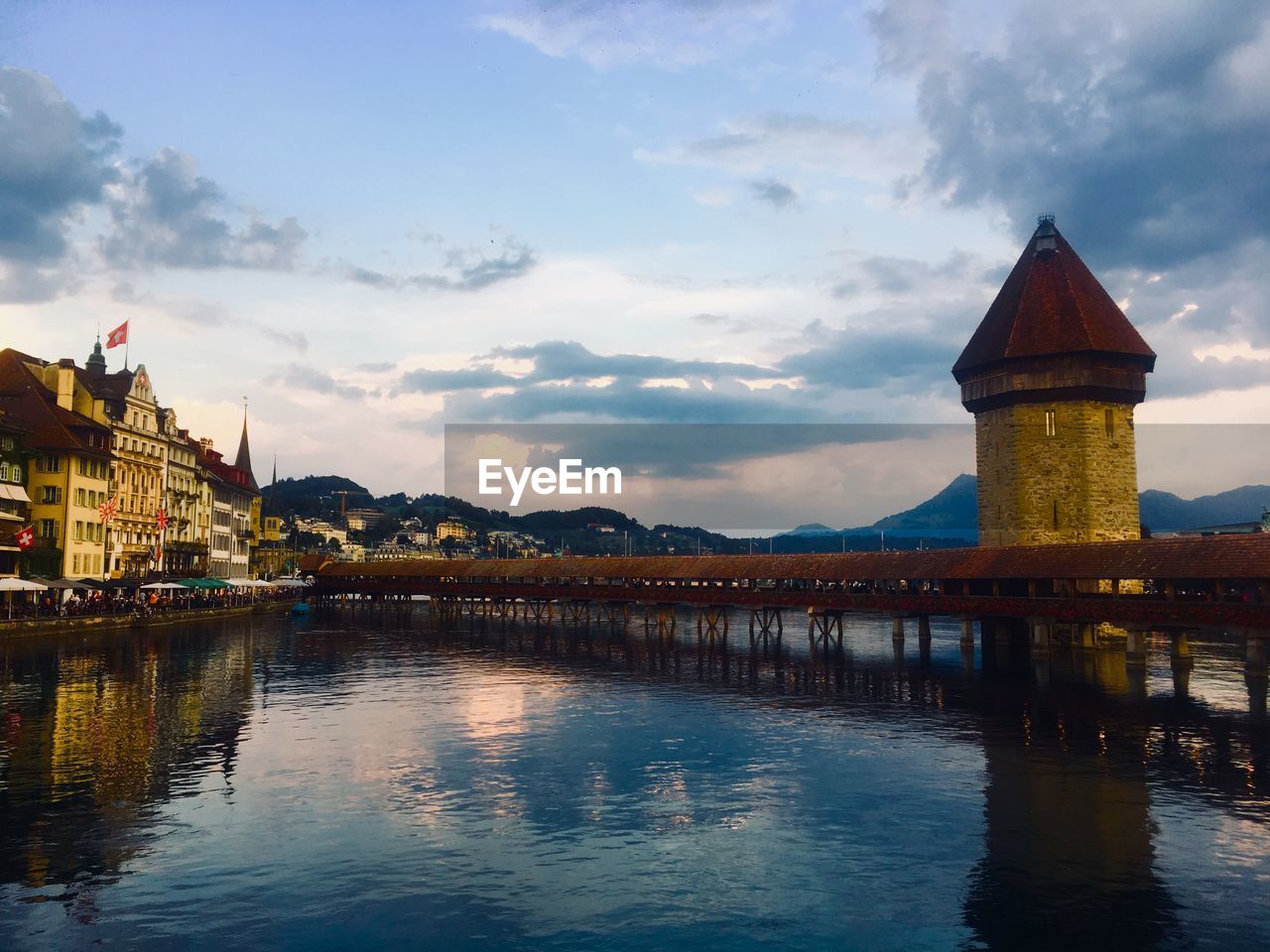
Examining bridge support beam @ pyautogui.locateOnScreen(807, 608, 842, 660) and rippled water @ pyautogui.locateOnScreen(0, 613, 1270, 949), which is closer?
rippled water @ pyautogui.locateOnScreen(0, 613, 1270, 949)

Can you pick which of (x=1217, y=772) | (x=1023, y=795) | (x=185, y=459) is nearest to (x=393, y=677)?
(x=1023, y=795)

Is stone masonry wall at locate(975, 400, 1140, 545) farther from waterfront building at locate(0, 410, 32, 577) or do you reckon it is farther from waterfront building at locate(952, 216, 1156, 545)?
waterfront building at locate(0, 410, 32, 577)

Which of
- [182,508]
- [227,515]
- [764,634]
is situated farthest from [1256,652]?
[227,515]

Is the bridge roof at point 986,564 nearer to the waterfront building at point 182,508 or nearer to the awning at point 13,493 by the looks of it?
the waterfront building at point 182,508

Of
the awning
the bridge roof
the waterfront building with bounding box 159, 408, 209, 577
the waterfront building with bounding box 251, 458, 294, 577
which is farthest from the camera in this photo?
the waterfront building with bounding box 251, 458, 294, 577

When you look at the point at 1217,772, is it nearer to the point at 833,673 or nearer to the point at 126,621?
the point at 833,673

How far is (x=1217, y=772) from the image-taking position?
23297 mm

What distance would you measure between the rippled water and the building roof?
92.1 feet

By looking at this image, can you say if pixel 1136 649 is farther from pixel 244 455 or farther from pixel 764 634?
pixel 244 455

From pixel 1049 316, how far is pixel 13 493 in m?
63.4

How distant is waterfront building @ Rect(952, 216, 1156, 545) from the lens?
179 ft

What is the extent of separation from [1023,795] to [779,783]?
5500 mm

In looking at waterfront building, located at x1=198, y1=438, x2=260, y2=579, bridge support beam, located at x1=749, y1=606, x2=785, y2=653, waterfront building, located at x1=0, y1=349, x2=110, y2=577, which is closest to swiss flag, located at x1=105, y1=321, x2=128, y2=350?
waterfront building, located at x1=0, y1=349, x2=110, y2=577

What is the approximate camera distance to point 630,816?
65.0 ft
